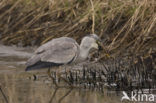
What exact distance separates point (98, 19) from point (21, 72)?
2112 mm

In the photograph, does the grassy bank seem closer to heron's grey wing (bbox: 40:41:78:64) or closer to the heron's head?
the heron's head

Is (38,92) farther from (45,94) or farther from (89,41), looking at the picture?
(89,41)

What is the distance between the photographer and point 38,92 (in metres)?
6.87

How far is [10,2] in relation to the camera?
37.5 feet

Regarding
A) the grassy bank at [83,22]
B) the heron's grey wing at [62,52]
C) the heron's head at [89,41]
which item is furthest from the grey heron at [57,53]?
the grassy bank at [83,22]

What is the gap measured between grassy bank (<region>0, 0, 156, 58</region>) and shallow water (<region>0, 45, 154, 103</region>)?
158 centimetres

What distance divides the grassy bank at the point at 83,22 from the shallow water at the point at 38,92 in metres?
1.58

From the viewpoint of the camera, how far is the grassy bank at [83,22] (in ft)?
29.9

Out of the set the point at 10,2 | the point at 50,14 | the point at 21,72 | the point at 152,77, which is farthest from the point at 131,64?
the point at 10,2

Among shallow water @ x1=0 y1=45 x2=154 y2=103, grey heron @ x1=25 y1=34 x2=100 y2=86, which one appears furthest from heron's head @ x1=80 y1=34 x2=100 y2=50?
shallow water @ x1=0 y1=45 x2=154 y2=103

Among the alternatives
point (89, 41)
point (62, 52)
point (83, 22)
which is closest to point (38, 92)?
point (62, 52)

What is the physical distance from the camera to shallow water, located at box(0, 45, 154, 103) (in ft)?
21.0

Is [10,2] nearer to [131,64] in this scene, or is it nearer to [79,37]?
[79,37]

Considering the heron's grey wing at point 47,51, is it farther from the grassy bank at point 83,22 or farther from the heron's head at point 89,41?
the grassy bank at point 83,22
